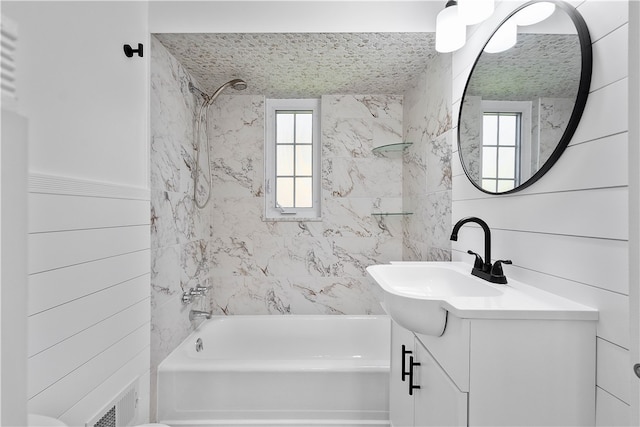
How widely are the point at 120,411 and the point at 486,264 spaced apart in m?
1.71

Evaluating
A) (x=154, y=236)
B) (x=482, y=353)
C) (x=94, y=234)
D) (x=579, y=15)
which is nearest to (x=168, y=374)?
(x=154, y=236)

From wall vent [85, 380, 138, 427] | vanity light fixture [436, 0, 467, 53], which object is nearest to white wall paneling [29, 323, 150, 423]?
wall vent [85, 380, 138, 427]

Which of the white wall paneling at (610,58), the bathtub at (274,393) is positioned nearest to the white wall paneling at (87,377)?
the bathtub at (274,393)

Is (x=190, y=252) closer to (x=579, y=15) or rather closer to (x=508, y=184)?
(x=508, y=184)

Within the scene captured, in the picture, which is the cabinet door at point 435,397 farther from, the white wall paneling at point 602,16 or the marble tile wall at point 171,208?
the marble tile wall at point 171,208

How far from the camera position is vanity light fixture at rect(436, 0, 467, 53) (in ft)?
4.77

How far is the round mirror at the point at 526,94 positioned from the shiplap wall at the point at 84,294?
158 cm

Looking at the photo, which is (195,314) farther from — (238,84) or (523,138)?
(523,138)

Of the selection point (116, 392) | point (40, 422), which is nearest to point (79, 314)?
point (40, 422)

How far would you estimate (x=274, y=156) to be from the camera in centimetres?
279

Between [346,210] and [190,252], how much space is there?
1.20 metres

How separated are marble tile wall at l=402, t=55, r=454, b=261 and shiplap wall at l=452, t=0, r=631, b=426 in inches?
30.0

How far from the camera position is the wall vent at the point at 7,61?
1.66 ft

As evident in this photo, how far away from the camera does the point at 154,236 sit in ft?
5.98
